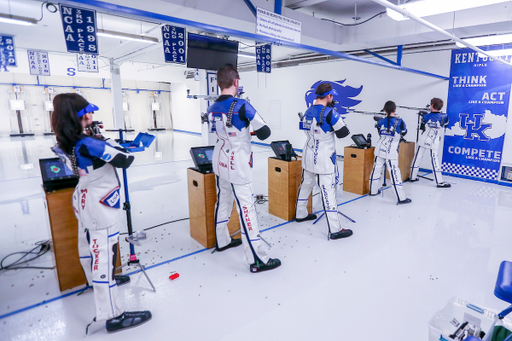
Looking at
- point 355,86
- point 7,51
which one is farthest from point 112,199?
point 7,51

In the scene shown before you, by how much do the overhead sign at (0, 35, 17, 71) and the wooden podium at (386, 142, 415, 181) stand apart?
9.09 meters

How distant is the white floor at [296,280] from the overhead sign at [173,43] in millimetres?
2277

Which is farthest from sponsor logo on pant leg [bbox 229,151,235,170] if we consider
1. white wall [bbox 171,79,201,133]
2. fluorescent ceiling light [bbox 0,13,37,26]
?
white wall [bbox 171,79,201,133]

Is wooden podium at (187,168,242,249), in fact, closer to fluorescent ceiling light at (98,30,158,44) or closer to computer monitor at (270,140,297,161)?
computer monitor at (270,140,297,161)

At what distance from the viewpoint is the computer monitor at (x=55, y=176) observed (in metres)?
2.37

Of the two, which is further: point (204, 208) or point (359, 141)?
point (359, 141)

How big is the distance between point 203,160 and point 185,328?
1.64 m

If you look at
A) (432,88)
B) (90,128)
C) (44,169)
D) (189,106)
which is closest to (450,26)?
(432,88)

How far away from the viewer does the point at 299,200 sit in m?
3.88

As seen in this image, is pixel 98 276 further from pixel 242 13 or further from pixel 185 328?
pixel 242 13

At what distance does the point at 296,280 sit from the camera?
2.66 meters

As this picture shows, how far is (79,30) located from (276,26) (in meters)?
2.40

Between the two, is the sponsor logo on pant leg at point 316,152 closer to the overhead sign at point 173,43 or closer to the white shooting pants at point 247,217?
the white shooting pants at point 247,217

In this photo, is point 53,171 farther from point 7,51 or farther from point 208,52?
point 7,51
